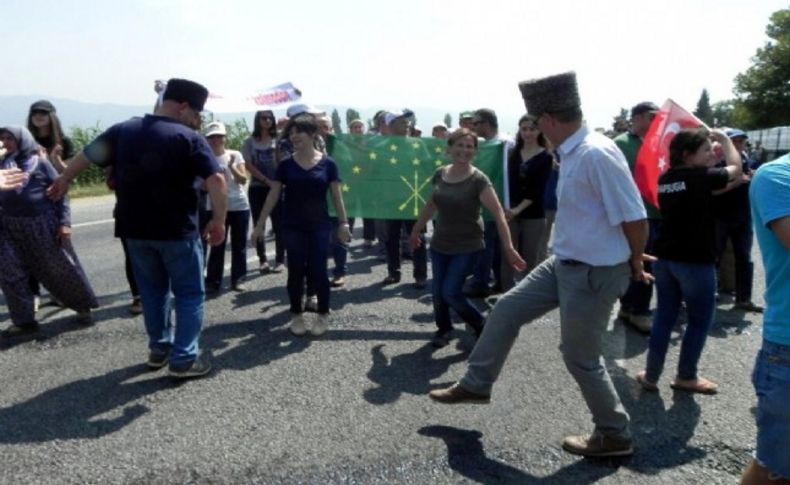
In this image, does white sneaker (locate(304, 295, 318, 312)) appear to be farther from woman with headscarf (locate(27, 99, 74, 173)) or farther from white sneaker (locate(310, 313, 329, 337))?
woman with headscarf (locate(27, 99, 74, 173))

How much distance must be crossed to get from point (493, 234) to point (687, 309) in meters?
2.83

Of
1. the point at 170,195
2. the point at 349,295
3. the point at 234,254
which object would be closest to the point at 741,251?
the point at 349,295

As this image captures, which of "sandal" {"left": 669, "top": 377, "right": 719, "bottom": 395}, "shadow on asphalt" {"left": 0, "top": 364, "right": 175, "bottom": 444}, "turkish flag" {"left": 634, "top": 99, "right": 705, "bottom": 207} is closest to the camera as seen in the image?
"shadow on asphalt" {"left": 0, "top": 364, "right": 175, "bottom": 444}

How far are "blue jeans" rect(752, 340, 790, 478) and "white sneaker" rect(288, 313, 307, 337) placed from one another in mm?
3840

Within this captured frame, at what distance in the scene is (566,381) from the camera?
441cm


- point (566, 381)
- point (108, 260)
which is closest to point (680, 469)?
point (566, 381)

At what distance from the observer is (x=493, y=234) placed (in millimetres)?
A: 6816

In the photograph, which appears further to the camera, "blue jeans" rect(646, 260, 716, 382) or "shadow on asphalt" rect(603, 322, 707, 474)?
→ "blue jeans" rect(646, 260, 716, 382)

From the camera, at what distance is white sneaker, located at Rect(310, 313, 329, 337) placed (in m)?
5.45

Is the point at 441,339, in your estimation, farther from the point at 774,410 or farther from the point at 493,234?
the point at 774,410

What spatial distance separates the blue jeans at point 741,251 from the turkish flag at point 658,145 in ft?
5.62

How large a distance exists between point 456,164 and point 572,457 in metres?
2.49

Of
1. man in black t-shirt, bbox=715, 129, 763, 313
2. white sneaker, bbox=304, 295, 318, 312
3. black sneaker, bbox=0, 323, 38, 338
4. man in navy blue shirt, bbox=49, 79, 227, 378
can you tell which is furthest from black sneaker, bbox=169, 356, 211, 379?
man in black t-shirt, bbox=715, 129, 763, 313

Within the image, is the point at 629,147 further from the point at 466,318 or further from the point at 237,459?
the point at 237,459
